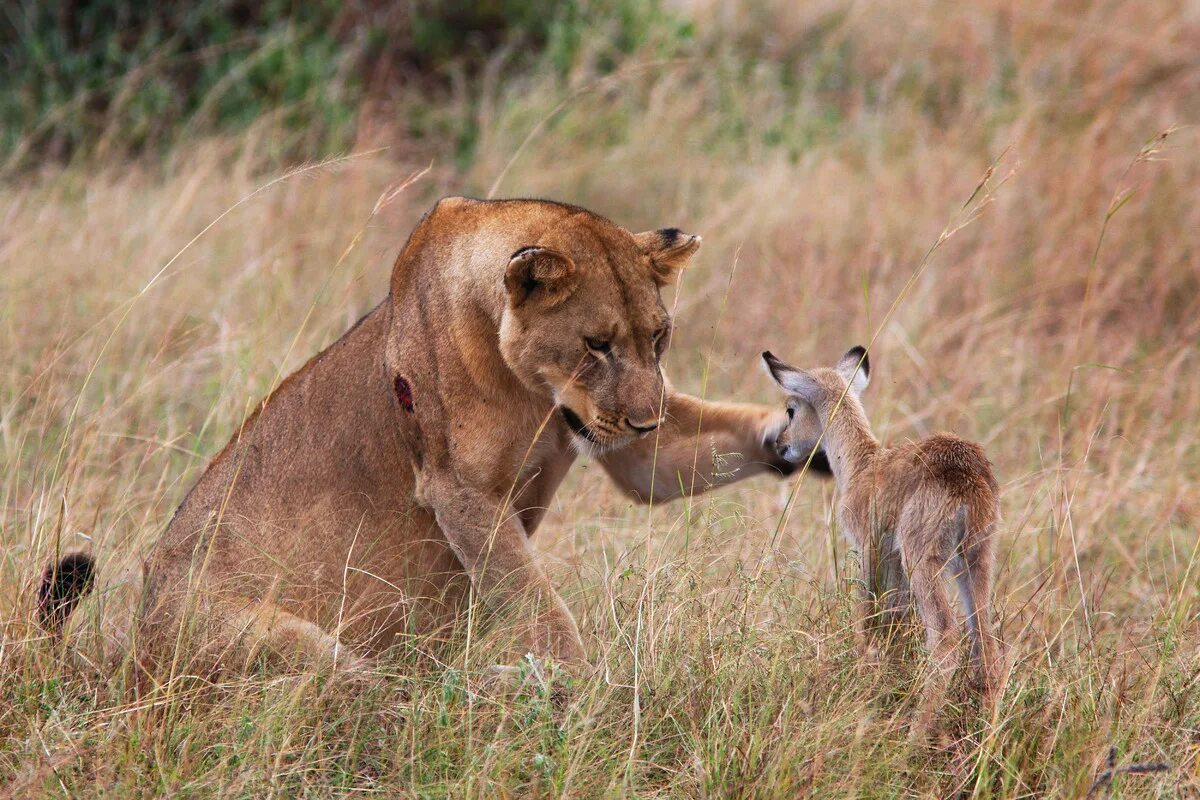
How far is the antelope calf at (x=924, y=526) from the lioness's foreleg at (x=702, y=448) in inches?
11.7

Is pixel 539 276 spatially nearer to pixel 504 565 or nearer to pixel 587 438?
pixel 587 438

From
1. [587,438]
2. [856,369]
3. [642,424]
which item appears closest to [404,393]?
[587,438]

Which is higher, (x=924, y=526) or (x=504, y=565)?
(x=924, y=526)

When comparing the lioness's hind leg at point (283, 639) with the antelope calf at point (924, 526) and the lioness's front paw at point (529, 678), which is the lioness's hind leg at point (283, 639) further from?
the antelope calf at point (924, 526)

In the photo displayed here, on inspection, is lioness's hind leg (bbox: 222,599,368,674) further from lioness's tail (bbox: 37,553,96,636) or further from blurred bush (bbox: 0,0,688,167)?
blurred bush (bbox: 0,0,688,167)

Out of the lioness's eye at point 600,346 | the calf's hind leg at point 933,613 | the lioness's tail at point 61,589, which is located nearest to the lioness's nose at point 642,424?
the lioness's eye at point 600,346

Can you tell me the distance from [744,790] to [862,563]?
79 centimetres

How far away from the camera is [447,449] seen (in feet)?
13.9

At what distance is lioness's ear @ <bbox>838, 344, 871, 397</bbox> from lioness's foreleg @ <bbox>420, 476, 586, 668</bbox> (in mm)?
1023

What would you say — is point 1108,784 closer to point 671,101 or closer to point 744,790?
point 744,790

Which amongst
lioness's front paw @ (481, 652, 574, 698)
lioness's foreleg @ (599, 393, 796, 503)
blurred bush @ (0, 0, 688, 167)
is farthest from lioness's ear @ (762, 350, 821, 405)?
blurred bush @ (0, 0, 688, 167)

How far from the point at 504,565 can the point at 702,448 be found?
2.32 feet

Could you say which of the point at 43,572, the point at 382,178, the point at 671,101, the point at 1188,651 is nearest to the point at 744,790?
the point at 1188,651

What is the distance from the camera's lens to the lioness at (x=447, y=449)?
4090 millimetres
